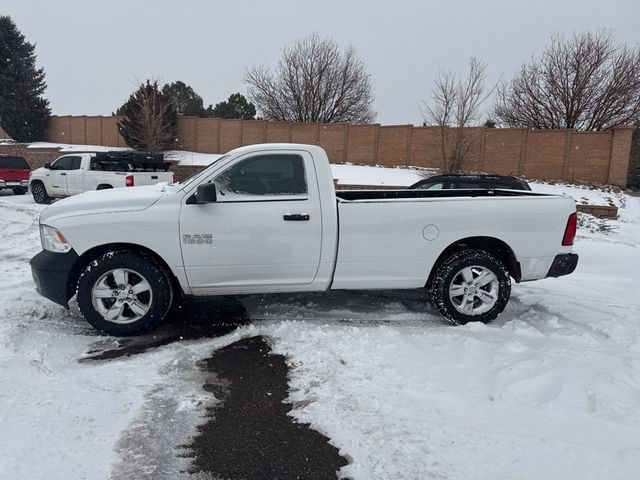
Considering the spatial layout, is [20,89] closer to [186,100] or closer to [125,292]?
[186,100]

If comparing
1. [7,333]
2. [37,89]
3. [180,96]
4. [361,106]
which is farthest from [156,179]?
[180,96]

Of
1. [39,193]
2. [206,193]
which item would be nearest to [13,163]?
[39,193]

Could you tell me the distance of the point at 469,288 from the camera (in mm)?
5043

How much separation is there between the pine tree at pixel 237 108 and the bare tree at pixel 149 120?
10.8 m

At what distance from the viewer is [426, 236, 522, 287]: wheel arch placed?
5145 millimetres

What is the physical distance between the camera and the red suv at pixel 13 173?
60.6ft

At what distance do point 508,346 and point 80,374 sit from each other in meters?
3.70

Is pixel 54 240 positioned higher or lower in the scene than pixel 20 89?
lower

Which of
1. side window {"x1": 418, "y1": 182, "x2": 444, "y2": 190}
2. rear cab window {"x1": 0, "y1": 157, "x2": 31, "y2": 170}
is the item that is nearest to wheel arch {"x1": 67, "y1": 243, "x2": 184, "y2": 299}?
side window {"x1": 418, "y1": 182, "x2": 444, "y2": 190}

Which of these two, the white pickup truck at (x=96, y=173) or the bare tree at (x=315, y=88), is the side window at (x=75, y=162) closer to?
the white pickup truck at (x=96, y=173)

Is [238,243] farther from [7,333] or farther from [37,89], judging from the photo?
[37,89]

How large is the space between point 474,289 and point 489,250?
21.3 inches

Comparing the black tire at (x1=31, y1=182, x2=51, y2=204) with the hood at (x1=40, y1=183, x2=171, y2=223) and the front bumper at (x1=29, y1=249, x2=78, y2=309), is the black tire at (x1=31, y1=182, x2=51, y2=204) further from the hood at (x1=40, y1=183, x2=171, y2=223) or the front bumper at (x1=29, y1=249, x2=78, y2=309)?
the front bumper at (x1=29, y1=249, x2=78, y2=309)

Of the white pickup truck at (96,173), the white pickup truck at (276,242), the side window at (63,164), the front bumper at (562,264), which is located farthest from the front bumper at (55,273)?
the side window at (63,164)
